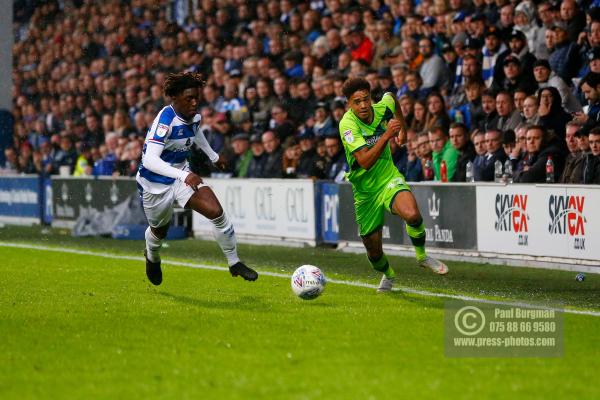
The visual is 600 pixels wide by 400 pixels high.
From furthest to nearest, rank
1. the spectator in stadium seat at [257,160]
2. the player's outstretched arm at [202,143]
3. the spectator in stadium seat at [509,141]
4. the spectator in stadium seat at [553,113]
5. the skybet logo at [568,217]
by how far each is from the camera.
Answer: the spectator in stadium seat at [257,160] < the spectator in stadium seat at [509,141] < the spectator in stadium seat at [553,113] < the skybet logo at [568,217] < the player's outstretched arm at [202,143]

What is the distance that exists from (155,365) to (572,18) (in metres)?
11.0

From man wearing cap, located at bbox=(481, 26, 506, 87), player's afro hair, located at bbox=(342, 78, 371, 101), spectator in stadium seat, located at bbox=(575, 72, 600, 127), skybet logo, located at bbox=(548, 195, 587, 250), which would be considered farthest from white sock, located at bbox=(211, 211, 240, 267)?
man wearing cap, located at bbox=(481, 26, 506, 87)

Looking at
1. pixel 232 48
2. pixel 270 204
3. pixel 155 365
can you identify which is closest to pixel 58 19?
pixel 232 48

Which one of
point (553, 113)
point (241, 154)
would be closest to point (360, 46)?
point (241, 154)

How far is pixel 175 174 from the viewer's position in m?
11.6

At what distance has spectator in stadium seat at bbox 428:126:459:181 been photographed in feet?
55.4

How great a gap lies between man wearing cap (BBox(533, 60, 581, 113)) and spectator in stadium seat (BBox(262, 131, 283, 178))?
5.81 meters

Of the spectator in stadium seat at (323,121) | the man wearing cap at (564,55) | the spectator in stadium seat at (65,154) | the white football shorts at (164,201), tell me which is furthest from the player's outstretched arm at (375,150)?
the spectator in stadium seat at (65,154)

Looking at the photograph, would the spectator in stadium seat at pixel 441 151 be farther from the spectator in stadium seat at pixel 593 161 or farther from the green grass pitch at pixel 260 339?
the spectator in stadium seat at pixel 593 161

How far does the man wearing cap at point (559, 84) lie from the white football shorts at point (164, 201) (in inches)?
247

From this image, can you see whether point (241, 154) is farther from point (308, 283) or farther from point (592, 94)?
point (308, 283)

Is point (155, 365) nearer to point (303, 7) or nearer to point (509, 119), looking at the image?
point (509, 119)

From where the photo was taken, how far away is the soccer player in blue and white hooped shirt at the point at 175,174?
11906 mm

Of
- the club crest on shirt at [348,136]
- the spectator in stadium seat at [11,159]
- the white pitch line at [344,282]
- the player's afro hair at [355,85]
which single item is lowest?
the white pitch line at [344,282]
